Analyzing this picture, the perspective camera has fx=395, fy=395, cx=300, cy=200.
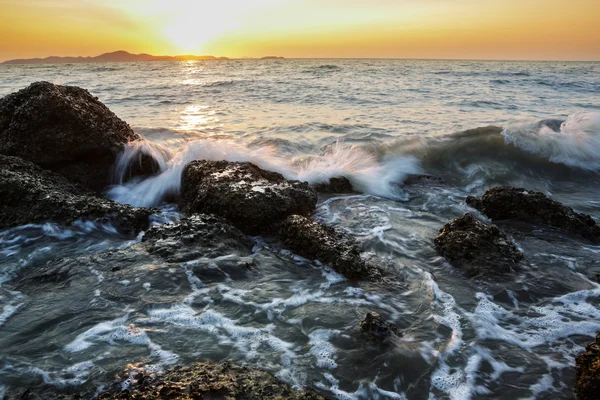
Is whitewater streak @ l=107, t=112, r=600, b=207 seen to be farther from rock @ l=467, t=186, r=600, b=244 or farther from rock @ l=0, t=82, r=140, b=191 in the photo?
rock @ l=467, t=186, r=600, b=244

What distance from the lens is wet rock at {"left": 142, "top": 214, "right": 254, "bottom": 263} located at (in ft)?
13.8

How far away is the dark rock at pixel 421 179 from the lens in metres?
7.58

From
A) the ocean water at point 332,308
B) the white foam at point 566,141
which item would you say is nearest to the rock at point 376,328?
the ocean water at point 332,308

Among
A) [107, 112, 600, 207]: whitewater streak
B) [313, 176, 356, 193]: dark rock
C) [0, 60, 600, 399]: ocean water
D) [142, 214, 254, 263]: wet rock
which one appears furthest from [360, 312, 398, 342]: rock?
[313, 176, 356, 193]: dark rock

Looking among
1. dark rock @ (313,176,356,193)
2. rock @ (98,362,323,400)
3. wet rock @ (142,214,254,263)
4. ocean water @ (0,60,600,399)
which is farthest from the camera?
dark rock @ (313,176,356,193)

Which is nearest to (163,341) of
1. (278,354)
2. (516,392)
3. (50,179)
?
(278,354)

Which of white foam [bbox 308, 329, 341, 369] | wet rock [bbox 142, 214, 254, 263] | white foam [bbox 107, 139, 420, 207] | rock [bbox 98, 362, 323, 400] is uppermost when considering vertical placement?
white foam [bbox 107, 139, 420, 207]

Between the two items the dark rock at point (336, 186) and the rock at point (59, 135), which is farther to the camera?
the dark rock at point (336, 186)

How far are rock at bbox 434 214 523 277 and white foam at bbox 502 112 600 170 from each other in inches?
221

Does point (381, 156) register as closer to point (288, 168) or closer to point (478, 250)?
point (288, 168)

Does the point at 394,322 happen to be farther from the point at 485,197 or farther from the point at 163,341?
the point at 485,197

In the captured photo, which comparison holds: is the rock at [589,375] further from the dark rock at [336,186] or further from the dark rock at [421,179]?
the dark rock at [421,179]

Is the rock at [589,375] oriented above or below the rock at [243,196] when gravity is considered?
below

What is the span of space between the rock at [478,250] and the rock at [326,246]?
0.93m
